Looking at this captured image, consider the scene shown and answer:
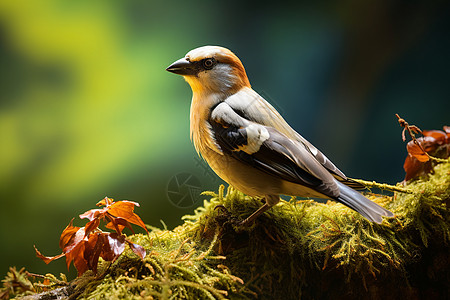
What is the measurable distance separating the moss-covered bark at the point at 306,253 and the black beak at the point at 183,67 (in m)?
0.54

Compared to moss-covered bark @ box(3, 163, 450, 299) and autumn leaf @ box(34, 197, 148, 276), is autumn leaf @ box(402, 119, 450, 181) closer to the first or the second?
moss-covered bark @ box(3, 163, 450, 299)

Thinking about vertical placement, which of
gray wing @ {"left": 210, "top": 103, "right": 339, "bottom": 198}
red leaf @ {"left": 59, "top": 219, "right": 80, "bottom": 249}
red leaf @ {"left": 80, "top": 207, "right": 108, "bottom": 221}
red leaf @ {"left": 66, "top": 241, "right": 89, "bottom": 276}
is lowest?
red leaf @ {"left": 66, "top": 241, "right": 89, "bottom": 276}

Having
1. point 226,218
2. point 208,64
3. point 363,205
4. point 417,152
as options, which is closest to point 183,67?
point 208,64

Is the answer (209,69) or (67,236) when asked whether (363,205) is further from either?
(67,236)

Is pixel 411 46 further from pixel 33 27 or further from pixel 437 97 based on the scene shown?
pixel 33 27

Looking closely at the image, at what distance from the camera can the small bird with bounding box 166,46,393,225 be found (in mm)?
1279

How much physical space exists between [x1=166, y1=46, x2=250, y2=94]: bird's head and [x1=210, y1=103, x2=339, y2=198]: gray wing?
0.46 ft

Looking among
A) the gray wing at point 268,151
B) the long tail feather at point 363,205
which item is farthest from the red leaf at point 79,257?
the long tail feather at point 363,205

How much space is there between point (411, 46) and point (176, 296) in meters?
2.34

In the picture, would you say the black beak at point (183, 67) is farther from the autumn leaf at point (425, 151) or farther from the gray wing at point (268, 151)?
the autumn leaf at point (425, 151)

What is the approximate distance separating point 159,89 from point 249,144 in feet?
3.33

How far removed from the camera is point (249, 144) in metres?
1.33

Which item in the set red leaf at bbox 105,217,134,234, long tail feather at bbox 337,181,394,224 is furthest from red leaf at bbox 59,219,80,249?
long tail feather at bbox 337,181,394,224

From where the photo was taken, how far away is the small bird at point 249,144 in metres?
1.28
